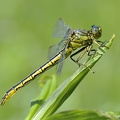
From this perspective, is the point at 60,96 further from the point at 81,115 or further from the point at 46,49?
the point at 46,49

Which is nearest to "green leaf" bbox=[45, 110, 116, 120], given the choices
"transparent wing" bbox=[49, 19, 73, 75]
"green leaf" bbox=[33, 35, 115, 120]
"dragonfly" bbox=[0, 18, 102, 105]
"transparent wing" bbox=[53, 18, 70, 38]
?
"green leaf" bbox=[33, 35, 115, 120]

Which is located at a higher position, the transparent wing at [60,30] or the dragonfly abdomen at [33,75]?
the transparent wing at [60,30]

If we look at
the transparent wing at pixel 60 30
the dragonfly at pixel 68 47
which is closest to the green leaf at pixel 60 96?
the dragonfly at pixel 68 47

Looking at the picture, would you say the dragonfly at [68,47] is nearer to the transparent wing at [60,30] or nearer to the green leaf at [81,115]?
the transparent wing at [60,30]

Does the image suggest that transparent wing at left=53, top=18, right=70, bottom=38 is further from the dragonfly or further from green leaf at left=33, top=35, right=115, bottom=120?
green leaf at left=33, top=35, right=115, bottom=120

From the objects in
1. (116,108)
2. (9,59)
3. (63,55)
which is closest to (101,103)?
(116,108)

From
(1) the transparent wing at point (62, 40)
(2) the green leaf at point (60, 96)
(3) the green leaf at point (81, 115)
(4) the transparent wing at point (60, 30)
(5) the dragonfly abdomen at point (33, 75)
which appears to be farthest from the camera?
(4) the transparent wing at point (60, 30)

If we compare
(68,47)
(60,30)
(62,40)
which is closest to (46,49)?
(60,30)

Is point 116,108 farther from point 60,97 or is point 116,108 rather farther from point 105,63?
point 60,97
